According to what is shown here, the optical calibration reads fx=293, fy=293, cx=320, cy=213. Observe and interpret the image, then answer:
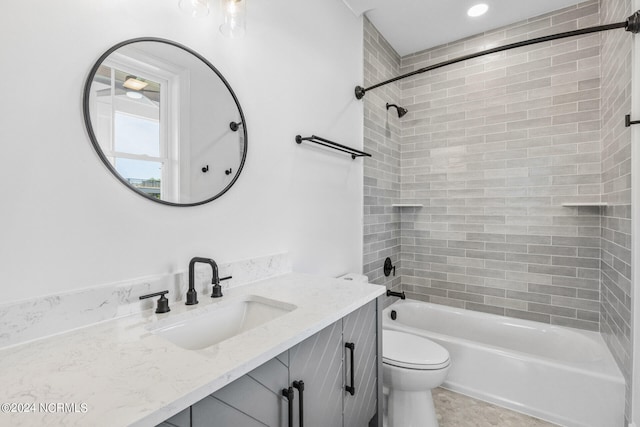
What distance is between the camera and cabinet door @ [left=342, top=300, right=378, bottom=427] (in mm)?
1169

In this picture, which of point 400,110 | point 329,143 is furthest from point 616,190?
point 329,143

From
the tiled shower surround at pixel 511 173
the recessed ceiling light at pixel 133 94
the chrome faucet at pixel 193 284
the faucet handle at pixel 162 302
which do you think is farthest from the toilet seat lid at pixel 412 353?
the recessed ceiling light at pixel 133 94

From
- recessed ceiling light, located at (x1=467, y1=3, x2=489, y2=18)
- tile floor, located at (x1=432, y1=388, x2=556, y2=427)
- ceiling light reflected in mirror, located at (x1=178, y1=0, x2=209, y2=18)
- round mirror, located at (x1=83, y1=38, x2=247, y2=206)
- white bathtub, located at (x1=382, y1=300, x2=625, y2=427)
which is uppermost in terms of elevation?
recessed ceiling light, located at (x1=467, y1=3, x2=489, y2=18)

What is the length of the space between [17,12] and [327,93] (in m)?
1.54

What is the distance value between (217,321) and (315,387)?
45 centimetres

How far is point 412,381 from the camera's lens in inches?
64.3

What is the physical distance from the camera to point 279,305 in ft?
3.88

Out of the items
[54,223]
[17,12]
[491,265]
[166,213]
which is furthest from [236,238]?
[491,265]

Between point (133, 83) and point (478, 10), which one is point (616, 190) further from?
point (133, 83)

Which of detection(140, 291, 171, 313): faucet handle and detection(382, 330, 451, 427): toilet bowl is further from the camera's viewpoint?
detection(382, 330, 451, 427): toilet bowl

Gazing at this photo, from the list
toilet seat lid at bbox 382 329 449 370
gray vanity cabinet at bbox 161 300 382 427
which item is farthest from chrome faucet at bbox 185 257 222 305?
toilet seat lid at bbox 382 329 449 370

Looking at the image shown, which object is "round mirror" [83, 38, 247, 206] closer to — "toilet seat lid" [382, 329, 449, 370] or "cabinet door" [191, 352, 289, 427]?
"cabinet door" [191, 352, 289, 427]

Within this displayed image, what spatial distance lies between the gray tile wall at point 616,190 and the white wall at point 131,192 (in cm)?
163

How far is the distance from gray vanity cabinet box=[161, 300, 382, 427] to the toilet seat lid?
0.30m
